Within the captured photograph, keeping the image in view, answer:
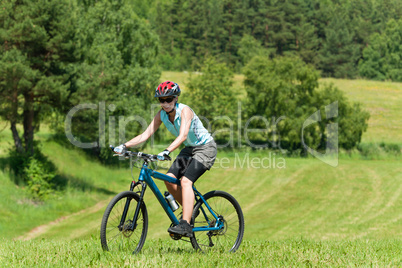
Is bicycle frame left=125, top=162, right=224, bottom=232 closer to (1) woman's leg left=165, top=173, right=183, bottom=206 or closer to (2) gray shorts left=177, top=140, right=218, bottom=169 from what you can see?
(1) woman's leg left=165, top=173, right=183, bottom=206

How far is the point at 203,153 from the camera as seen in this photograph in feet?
24.3

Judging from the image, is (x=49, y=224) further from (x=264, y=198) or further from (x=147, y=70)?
(x=147, y=70)

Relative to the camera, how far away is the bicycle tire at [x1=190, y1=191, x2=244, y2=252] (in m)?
7.68

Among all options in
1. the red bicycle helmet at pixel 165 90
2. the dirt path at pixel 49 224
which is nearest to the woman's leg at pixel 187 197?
the red bicycle helmet at pixel 165 90

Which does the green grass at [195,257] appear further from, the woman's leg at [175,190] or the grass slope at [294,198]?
the grass slope at [294,198]

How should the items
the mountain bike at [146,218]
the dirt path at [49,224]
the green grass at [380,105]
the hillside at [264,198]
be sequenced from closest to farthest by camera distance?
the mountain bike at [146,218] < the dirt path at [49,224] < the hillside at [264,198] < the green grass at [380,105]

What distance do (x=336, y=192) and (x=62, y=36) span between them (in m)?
20.3

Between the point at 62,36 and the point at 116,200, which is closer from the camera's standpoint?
the point at 116,200

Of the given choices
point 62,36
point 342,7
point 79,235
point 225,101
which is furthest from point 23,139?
point 342,7

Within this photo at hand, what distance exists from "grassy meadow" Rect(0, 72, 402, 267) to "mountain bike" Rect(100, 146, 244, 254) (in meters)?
A: 0.26

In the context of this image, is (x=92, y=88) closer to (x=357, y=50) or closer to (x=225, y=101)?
(x=225, y=101)

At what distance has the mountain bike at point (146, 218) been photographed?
678cm

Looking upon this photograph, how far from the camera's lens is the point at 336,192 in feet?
114

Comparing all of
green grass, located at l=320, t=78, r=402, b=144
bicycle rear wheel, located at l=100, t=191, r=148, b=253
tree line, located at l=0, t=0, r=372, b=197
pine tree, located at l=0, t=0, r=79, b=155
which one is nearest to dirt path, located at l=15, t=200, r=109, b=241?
tree line, located at l=0, t=0, r=372, b=197
